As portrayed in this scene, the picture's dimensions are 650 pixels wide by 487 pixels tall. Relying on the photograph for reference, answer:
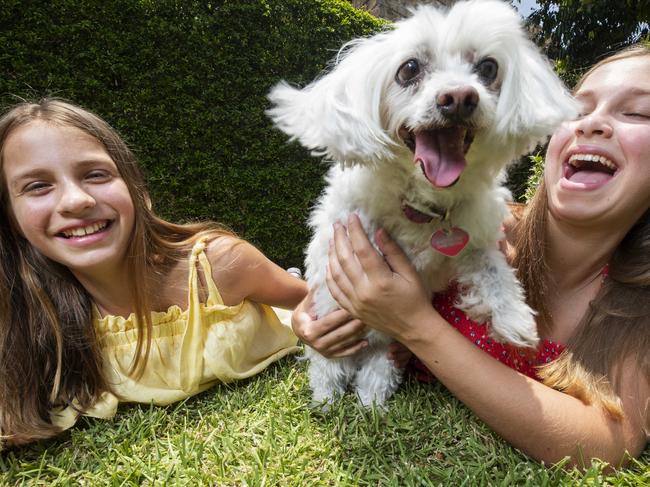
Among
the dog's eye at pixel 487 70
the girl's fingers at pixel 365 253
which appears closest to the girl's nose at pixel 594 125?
the dog's eye at pixel 487 70

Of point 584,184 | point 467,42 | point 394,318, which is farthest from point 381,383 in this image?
point 467,42

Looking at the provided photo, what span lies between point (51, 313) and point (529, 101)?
1.85m

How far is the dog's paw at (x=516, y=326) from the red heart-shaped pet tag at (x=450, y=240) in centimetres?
25

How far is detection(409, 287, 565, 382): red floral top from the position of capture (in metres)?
1.55

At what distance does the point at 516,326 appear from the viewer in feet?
4.57

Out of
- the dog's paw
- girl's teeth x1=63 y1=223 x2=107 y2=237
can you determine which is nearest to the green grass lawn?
the dog's paw

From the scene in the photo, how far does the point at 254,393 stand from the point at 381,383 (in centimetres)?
53

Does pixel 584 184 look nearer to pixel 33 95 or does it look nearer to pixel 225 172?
pixel 225 172

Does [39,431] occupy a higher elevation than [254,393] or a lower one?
lower

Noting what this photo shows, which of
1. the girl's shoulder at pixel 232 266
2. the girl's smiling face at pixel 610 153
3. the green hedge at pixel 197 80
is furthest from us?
the green hedge at pixel 197 80

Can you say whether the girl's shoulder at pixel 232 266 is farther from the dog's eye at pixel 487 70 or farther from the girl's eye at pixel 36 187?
the dog's eye at pixel 487 70

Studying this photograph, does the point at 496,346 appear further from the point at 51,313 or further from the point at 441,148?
the point at 51,313

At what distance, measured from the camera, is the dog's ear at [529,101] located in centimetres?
120

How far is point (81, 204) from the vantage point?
1.54 metres
